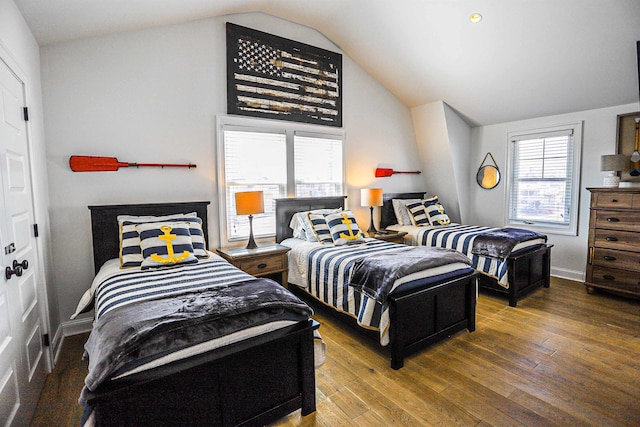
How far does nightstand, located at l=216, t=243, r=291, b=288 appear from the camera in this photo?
320 centimetres

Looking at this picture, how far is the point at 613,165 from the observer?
12.1 feet

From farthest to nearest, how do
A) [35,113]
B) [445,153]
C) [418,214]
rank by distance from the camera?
[445,153] < [418,214] < [35,113]

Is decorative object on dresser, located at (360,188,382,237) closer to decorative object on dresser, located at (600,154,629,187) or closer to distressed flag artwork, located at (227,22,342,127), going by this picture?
distressed flag artwork, located at (227,22,342,127)

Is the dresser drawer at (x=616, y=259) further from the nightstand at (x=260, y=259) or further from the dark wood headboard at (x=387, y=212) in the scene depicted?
the nightstand at (x=260, y=259)

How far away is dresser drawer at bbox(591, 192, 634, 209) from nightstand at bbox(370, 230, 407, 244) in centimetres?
212

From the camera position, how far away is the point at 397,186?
5145 millimetres

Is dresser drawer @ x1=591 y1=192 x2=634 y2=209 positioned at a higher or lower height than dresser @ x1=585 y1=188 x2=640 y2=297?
higher

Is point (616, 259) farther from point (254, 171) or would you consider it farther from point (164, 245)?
point (164, 245)

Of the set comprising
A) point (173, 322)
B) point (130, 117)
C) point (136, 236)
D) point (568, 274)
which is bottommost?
point (568, 274)

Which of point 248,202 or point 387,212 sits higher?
point 248,202

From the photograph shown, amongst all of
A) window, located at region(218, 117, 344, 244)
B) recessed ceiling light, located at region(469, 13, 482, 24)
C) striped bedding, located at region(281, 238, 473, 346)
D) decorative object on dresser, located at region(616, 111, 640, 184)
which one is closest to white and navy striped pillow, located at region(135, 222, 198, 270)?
window, located at region(218, 117, 344, 244)

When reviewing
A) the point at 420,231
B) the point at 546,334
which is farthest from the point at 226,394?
the point at 420,231

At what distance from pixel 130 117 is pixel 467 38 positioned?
3.52 metres

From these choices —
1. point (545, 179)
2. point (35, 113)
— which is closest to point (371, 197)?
point (545, 179)
